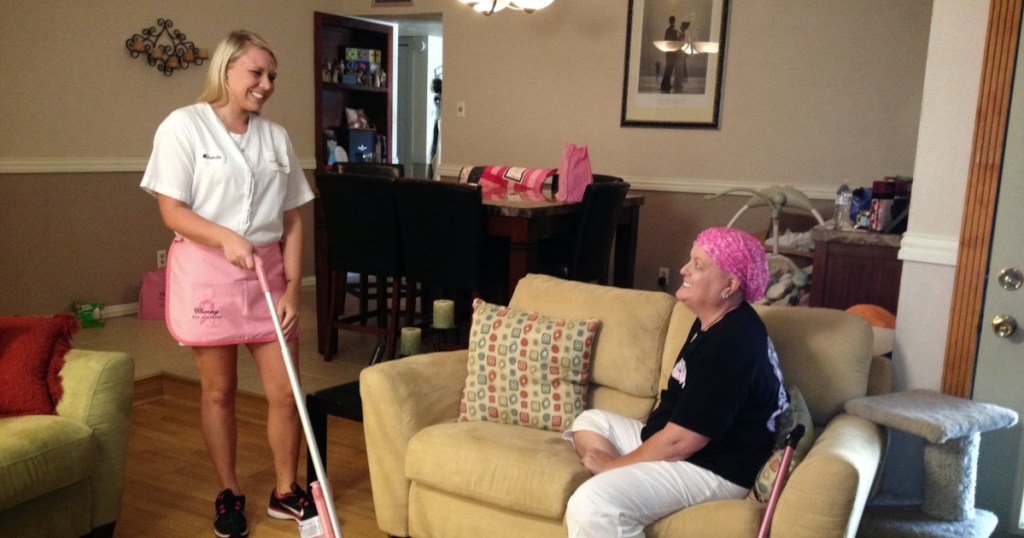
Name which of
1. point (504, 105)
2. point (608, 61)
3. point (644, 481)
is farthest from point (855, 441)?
point (504, 105)

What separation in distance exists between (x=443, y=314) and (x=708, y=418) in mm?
1151

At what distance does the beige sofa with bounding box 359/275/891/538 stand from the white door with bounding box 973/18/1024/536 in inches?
10.5

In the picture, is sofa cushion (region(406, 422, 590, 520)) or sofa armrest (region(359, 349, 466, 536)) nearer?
sofa cushion (region(406, 422, 590, 520))

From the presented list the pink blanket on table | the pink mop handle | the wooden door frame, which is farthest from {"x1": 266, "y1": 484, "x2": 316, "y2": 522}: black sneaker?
the pink blanket on table

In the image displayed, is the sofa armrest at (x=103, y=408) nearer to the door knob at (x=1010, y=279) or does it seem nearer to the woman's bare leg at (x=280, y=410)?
the woman's bare leg at (x=280, y=410)

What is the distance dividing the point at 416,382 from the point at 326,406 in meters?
0.37

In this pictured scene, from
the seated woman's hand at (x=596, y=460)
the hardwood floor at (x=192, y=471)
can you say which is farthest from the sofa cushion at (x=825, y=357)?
the hardwood floor at (x=192, y=471)

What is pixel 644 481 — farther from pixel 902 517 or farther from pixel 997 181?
pixel 997 181

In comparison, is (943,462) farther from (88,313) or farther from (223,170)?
(88,313)

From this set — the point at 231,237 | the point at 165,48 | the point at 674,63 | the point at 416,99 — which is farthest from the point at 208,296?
the point at 416,99

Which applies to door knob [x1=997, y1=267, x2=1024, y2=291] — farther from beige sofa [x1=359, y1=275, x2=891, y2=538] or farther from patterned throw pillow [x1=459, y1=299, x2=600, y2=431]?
patterned throw pillow [x1=459, y1=299, x2=600, y2=431]

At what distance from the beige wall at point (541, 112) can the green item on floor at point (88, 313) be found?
0.26 feet

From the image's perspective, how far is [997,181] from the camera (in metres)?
2.27

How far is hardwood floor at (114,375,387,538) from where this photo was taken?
8.70ft
